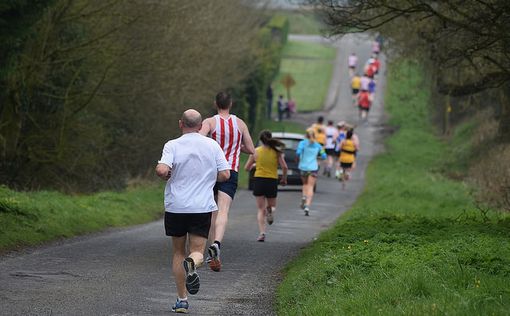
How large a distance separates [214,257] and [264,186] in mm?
5993

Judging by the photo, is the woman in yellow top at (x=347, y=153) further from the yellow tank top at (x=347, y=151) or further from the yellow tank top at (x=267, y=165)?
the yellow tank top at (x=267, y=165)

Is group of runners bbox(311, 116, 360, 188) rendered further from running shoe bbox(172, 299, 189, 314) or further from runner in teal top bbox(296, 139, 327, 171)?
running shoe bbox(172, 299, 189, 314)

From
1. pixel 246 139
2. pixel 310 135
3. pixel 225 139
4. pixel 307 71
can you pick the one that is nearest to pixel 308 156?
pixel 310 135

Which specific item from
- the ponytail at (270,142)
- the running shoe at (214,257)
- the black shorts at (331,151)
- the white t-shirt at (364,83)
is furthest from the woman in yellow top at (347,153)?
the white t-shirt at (364,83)

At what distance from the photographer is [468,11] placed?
18250mm

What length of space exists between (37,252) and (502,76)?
896cm

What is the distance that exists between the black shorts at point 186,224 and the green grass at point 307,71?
58.1m

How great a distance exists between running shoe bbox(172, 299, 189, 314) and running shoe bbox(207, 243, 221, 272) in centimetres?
196

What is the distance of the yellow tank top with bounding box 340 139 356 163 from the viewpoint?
1377 inches

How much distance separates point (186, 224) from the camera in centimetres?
1066

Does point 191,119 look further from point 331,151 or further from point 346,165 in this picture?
point 331,151

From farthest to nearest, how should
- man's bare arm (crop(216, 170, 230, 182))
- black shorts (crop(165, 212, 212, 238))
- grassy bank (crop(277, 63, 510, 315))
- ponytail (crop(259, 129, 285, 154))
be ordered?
1. ponytail (crop(259, 129, 285, 154))
2. man's bare arm (crop(216, 170, 230, 182))
3. black shorts (crop(165, 212, 212, 238))
4. grassy bank (crop(277, 63, 510, 315))

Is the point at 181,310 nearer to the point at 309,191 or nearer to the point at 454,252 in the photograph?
the point at 454,252

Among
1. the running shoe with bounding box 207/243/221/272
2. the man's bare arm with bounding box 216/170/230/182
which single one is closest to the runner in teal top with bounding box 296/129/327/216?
the running shoe with bounding box 207/243/221/272
